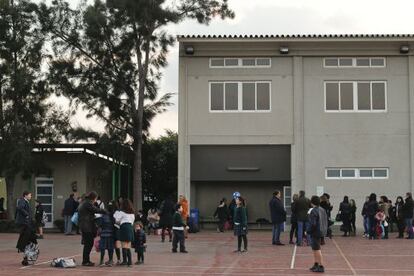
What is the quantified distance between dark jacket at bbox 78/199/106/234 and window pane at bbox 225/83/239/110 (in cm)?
1596

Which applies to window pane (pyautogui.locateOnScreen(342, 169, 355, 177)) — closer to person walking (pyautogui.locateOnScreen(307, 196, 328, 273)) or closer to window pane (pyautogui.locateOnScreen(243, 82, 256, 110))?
window pane (pyautogui.locateOnScreen(243, 82, 256, 110))

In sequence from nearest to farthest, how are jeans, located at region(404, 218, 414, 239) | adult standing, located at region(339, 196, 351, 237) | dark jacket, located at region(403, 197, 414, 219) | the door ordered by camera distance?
jeans, located at region(404, 218, 414, 239) → dark jacket, located at region(403, 197, 414, 219) → adult standing, located at region(339, 196, 351, 237) → the door

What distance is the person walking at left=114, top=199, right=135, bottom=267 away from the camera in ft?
51.8

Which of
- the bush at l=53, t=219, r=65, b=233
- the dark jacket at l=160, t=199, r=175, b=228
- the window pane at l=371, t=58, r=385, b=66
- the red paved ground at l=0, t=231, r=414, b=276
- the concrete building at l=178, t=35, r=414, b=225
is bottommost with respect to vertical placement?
the red paved ground at l=0, t=231, r=414, b=276

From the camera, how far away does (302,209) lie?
2162 centimetres

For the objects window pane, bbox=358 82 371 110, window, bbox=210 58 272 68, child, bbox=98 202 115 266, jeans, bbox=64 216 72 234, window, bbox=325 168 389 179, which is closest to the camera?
child, bbox=98 202 115 266

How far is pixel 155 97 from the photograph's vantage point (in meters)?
32.6

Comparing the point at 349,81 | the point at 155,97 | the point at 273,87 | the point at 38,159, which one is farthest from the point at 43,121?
the point at 349,81

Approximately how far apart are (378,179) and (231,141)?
656 cm

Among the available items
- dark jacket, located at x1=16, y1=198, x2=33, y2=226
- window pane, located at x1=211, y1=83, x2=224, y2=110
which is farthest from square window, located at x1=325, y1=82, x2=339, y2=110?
dark jacket, located at x1=16, y1=198, x2=33, y2=226

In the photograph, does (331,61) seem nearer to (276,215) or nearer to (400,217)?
(400,217)

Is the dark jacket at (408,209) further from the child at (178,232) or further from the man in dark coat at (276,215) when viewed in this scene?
the child at (178,232)

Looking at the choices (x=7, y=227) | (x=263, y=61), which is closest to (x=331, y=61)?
→ (x=263, y=61)

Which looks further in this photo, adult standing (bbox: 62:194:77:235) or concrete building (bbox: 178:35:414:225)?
concrete building (bbox: 178:35:414:225)
